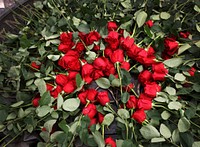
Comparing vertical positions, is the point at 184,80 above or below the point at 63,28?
below

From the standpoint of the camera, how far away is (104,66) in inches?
22.7

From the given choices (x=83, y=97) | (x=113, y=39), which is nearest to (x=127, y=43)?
(x=113, y=39)

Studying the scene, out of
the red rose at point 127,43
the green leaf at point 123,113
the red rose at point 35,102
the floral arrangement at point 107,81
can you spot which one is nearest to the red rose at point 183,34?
the floral arrangement at point 107,81

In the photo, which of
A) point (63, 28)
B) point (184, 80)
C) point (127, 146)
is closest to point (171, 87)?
point (184, 80)

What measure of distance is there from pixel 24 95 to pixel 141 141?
24 cm

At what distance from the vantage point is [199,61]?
60 cm

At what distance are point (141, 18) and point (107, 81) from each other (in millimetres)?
163

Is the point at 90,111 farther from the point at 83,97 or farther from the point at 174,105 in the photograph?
the point at 174,105

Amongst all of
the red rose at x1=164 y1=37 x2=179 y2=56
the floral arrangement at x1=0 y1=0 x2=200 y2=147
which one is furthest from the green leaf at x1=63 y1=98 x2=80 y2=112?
the red rose at x1=164 y1=37 x2=179 y2=56

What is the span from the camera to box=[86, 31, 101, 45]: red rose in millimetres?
607

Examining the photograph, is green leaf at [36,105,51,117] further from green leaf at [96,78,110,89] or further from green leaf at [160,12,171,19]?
green leaf at [160,12,171,19]

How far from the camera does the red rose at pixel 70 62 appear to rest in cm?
58

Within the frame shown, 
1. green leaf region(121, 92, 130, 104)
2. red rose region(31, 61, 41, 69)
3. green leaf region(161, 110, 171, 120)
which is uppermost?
red rose region(31, 61, 41, 69)

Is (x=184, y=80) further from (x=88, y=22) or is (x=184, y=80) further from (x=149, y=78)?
(x=88, y=22)
